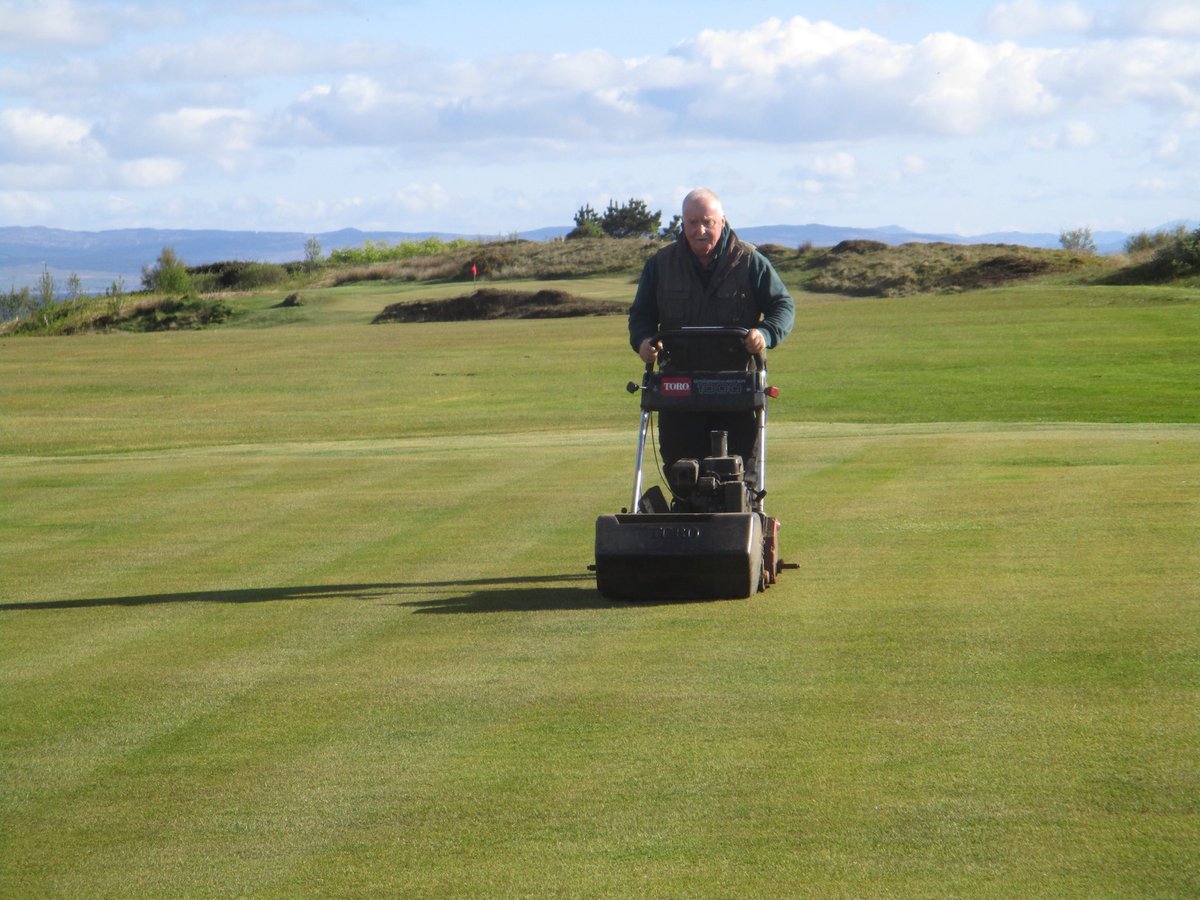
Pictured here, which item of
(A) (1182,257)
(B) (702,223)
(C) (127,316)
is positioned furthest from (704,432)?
(C) (127,316)

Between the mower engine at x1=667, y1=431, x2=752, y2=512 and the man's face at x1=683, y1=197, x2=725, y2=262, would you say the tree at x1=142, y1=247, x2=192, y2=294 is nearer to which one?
the man's face at x1=683, y1=197, x2=725, y2=262

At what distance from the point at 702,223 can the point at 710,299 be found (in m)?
0.47

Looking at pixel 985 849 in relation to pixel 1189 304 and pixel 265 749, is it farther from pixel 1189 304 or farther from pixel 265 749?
pixel 1189 304

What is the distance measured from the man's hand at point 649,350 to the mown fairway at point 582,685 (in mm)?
1310

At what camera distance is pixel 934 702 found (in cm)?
586

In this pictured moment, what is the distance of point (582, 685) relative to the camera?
6.42 m

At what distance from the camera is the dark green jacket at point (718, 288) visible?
9.23 meters

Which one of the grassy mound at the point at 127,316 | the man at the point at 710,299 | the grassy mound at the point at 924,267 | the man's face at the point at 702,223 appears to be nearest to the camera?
the man's face at the point at 702,223

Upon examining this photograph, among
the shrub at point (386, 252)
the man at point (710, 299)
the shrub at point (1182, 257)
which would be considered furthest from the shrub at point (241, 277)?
the man at point (710, 299)

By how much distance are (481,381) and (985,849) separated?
30.8 meters

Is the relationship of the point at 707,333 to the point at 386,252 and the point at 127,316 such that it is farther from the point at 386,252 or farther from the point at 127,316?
the point at 386,252

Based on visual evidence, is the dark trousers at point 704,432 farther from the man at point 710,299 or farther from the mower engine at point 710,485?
the mower engine at point 710,485

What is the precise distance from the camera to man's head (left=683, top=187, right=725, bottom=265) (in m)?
9.04

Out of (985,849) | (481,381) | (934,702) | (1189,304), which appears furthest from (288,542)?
(1189,304)
